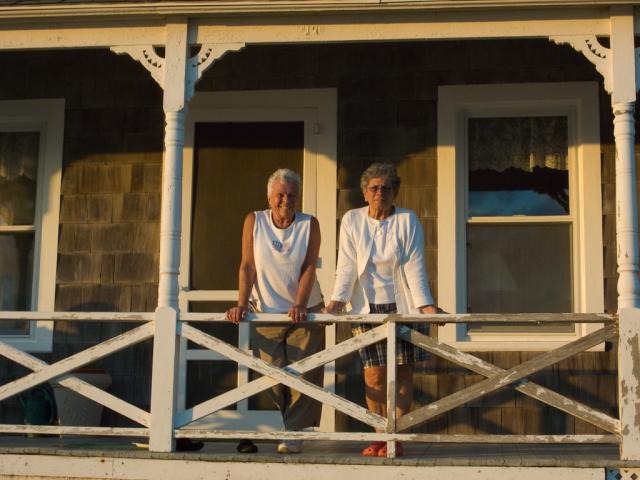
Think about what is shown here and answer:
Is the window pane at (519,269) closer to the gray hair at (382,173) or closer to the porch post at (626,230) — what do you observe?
the porch post at (626,230)

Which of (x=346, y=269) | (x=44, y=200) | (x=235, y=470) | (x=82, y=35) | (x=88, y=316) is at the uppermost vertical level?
(x=82, y=35)

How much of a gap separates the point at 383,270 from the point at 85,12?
2.56 meters

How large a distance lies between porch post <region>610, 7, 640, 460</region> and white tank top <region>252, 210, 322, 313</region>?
186 centimetres

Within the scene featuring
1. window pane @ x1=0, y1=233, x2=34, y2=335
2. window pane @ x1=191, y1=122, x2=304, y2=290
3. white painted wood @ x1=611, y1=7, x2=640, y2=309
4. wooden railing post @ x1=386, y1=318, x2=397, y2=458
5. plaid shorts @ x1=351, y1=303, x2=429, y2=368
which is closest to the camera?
wooden railing post @ x1=386, y1=318, x2=397, y2=458

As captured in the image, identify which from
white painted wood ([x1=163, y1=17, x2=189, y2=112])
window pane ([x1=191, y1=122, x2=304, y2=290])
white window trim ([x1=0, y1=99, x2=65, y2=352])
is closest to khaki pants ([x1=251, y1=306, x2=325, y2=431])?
white painted wood ([x1=163, y1=17, x2=189, y2=112])

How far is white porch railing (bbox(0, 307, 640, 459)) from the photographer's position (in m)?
6.24

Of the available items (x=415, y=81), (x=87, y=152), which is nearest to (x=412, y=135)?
(x=415, y=81)

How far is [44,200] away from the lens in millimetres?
8594

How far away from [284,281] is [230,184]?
2.01 metres

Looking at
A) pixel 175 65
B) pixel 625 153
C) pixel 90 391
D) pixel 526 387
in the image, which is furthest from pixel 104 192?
pixel 625 153

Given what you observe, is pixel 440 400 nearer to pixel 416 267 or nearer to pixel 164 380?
pixel 416 267

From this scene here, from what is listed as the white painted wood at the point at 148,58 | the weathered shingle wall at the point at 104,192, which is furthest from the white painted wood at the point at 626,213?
the weathered shingle wall at the point at 104,192

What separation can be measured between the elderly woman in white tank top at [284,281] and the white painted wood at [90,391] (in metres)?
0.67

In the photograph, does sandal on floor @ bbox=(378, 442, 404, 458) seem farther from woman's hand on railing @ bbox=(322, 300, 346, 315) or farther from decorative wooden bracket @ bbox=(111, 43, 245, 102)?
decorative wooden bracket @ bbox=(111, 43, 245, 102)
